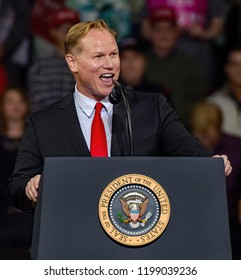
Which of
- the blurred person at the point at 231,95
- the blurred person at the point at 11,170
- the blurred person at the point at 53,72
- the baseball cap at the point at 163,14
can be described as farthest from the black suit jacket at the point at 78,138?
the baseball cap at the point at 163,14

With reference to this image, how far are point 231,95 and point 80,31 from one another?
3300mm

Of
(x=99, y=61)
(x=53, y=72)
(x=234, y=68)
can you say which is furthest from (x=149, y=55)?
(x=99, y=61)

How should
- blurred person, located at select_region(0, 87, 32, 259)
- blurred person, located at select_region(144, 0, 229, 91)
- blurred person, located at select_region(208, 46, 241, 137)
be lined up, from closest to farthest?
1. blurred person, located at select_region(0, 87, 32, 259)
2. blurred person, located at select_region(208, 46, 241, 137)
3. blurred person, located at select_region(144, 0, 229, 91)

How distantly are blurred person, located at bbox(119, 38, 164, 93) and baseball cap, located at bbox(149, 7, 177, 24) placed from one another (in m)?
0.23

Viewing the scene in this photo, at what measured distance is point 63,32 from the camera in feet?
21.3

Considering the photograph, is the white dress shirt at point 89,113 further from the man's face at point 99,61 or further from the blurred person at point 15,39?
the blurred person at point 15,39

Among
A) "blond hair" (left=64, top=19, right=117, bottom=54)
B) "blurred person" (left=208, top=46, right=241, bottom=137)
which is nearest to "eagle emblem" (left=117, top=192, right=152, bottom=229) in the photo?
"blond hair" (left=64, top=19, right=117, bottom=54)

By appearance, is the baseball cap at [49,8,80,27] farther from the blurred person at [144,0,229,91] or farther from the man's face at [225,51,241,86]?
the man's face at [225,51,241,86]

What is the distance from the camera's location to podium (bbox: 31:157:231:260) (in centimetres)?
296

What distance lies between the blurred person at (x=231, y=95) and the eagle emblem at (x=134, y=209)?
11.3 ft

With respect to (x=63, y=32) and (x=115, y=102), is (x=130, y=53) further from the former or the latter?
(x=115, y=102)

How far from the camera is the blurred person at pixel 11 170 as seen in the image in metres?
5.53
